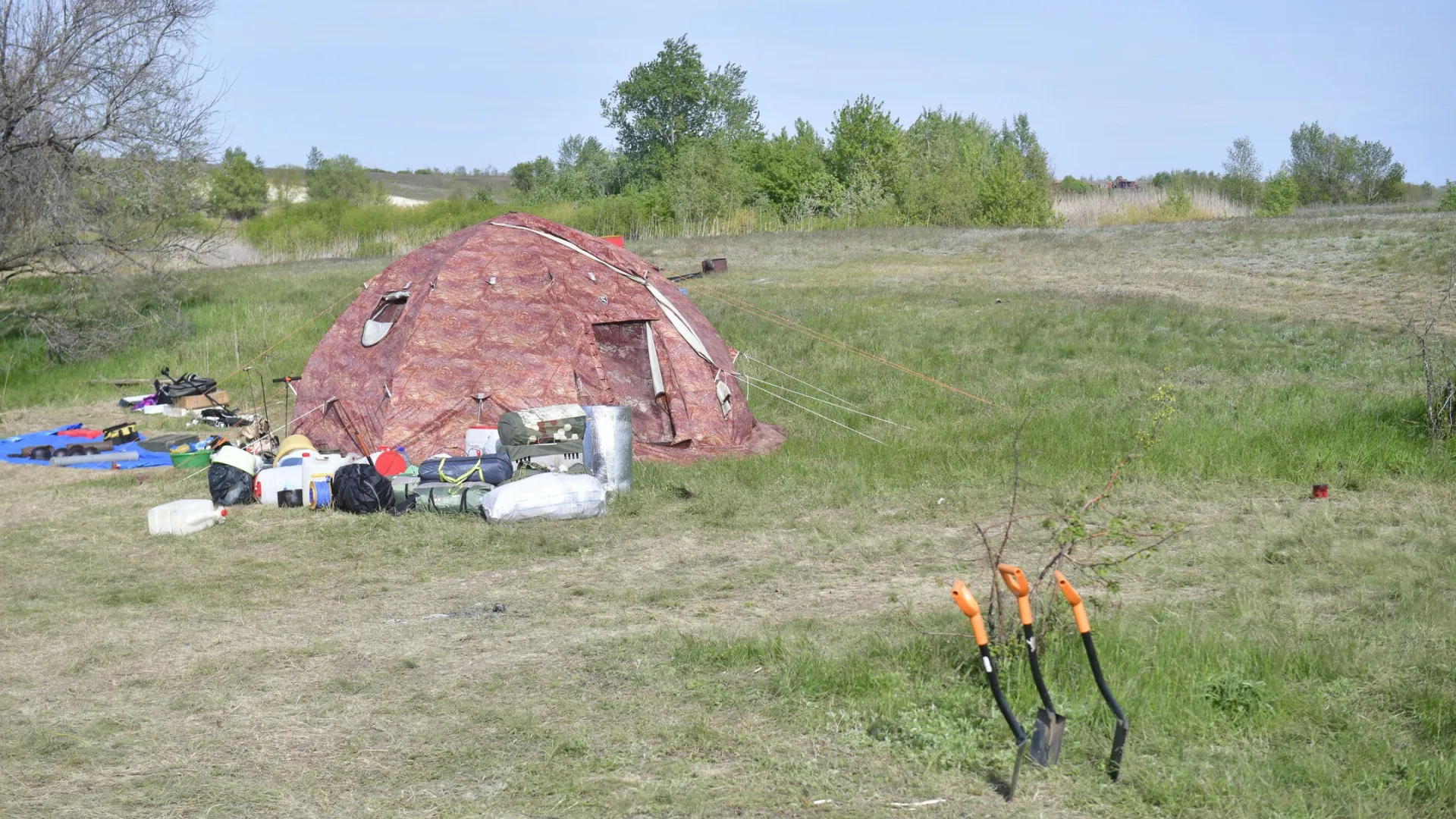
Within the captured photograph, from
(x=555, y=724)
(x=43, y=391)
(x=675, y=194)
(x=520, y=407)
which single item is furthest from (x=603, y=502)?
(x=675, y=194)

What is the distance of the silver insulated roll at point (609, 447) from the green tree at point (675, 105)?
162 feet

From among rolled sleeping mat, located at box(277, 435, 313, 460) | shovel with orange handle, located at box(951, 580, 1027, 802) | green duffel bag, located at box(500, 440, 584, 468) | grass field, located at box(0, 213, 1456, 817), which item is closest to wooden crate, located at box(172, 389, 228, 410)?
grass field, located at box(0, 213, 1456, 817)

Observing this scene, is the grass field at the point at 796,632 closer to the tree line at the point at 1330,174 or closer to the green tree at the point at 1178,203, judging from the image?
the green tree at the point at 1178,203

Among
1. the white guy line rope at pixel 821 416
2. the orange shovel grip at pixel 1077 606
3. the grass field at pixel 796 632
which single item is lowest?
the grass field at pixel 796 632

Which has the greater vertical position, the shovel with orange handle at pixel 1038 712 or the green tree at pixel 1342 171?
the green tree at pixel 1342 171

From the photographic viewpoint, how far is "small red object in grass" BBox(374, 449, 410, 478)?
10.7m

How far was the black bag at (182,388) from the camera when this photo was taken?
15750 mm

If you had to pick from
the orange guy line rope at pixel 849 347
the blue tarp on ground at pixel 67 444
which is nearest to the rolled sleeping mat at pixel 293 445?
the blue tarp on ground at pixel 67 444

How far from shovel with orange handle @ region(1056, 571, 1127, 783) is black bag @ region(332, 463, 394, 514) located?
6722 millimetres

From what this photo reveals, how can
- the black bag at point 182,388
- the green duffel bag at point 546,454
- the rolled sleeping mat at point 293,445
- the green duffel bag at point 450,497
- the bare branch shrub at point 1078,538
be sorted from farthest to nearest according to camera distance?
the black bag at point 182,388, the rolled sleeping mat at point 293,445, the green duffel bag at point 546,454, the green duffel bag at point 450,497, the bare branch shrub at point 1078,538

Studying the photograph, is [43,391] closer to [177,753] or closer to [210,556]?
[210,556]

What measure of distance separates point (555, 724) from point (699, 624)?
1623 millimetres

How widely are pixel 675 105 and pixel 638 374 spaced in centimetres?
5015

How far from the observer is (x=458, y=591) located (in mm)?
7902
